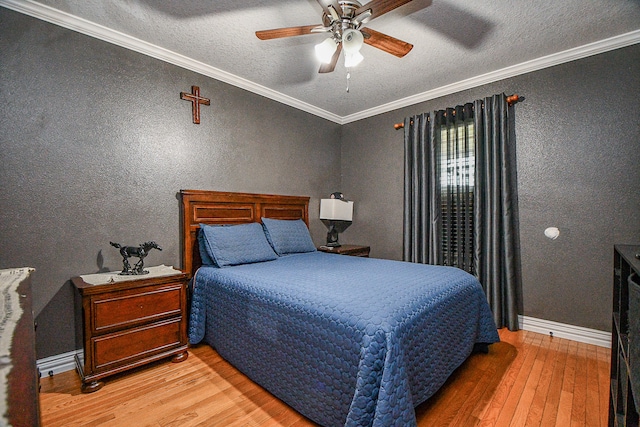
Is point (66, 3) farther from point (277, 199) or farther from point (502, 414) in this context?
point (502, 414)

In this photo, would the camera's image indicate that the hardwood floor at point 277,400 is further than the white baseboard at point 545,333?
No

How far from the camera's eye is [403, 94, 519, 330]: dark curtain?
2.88m

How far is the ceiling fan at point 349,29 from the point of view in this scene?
171cm

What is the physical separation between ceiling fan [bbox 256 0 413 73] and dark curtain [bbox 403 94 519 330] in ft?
4.81

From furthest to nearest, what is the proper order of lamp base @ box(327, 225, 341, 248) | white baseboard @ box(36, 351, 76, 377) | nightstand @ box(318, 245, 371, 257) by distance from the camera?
lamp base @ box(327, 225, 341, 248) → nightstand @ box(318, 245, 371, 257) → white baseboard @ box(36, 351, 76, 377)

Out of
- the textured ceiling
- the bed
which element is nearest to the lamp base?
the bed

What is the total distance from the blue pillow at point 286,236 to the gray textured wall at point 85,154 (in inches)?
25.0

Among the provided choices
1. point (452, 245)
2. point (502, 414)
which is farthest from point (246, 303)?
point (452, 245)

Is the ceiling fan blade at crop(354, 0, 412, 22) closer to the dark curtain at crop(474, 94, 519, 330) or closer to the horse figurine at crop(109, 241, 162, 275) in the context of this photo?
the dark curtain at crop(474, 94, 519, 330)

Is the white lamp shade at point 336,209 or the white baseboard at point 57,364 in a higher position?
the white lamp shade at point 336,209

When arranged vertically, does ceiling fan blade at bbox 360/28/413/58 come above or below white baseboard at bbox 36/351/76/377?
above

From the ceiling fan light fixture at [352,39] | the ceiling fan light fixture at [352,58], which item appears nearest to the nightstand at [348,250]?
the ceiling fan light fixture at [352,58]

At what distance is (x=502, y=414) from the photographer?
1653 mm

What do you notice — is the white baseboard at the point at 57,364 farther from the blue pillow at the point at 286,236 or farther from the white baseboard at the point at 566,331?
the white baseboard at the point at 566,331
